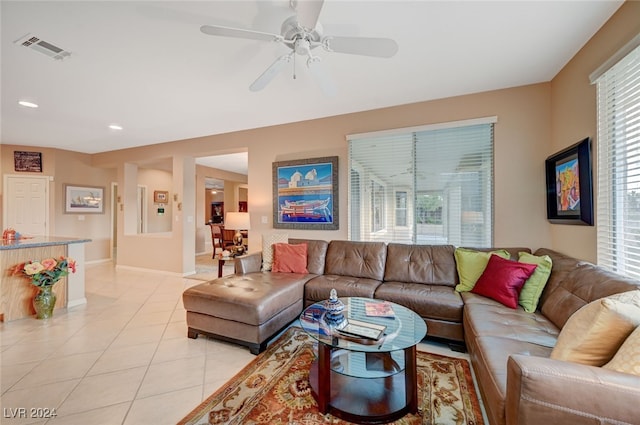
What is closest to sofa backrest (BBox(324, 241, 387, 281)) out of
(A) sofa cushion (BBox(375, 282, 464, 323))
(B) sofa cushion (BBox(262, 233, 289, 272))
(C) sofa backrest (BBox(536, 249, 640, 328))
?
(A) sofa cushion (BBox(375, 282, 464, 323))

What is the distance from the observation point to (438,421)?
1558mm

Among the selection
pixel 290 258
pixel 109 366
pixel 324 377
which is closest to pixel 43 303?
pixel 109 366

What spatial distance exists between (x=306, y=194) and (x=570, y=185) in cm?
285

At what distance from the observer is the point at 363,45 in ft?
5.50

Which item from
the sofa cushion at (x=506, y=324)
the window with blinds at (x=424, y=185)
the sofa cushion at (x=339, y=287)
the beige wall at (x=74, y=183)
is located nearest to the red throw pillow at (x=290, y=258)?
the sofa cushion at (x=339, y=287)

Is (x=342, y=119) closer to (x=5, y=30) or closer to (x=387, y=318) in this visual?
(x=387, y=318)

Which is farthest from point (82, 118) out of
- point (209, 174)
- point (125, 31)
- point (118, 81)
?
point (209, 174)

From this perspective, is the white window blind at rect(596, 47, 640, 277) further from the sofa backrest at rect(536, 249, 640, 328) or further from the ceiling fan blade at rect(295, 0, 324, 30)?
the ceiling fan blade at rect(295, 0, 324, 30)

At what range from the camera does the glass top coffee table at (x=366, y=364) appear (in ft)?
5.23

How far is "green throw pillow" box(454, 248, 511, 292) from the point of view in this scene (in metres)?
2.62

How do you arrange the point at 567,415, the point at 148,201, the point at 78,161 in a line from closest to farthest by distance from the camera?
the point at 567,415
the point at 78,161
the point at 148,201

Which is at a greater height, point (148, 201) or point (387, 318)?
point (148, 201)

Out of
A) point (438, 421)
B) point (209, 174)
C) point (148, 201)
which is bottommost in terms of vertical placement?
point (438, 421)

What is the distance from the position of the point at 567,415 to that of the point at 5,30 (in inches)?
153
